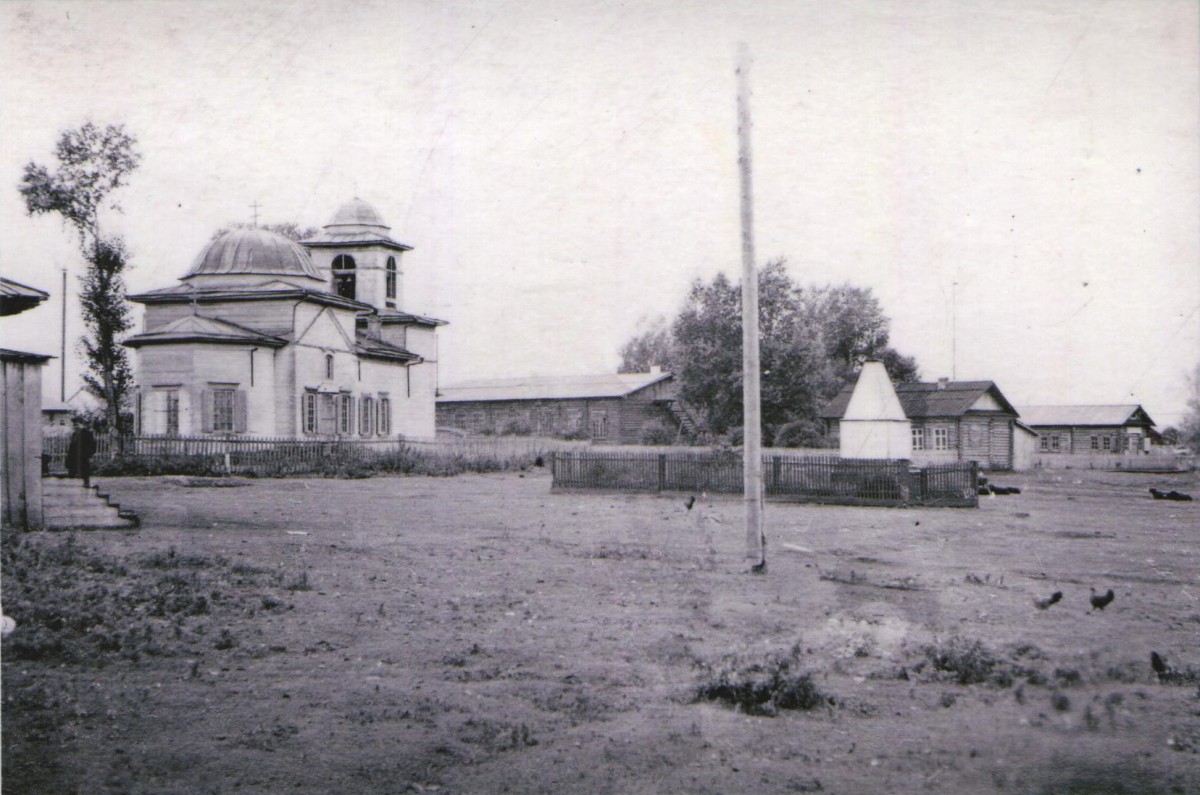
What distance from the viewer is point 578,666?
23.3 ft

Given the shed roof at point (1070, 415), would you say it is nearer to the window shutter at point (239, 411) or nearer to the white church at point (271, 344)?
the white church at point (271, 344)

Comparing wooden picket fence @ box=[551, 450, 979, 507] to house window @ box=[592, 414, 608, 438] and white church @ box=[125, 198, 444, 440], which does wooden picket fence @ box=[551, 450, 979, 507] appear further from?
house window @ box=[592, 414, 608, 438]

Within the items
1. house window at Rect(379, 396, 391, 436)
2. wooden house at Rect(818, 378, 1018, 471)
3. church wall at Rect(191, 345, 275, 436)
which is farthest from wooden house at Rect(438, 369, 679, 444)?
church wall at Rect(191, 345, 275, 436)

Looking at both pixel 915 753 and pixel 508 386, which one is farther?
pixel 508 386

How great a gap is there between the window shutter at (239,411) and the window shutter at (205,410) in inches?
31.3

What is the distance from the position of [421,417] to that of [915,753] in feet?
117

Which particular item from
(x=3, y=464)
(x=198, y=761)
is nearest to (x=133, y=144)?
(x=3, y=464)

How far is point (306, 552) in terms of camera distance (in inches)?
454

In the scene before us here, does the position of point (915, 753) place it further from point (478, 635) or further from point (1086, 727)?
point (478, 635)

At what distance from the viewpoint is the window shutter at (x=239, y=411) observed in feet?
98.1

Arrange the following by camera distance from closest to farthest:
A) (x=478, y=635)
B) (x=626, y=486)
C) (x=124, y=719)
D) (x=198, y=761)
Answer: (x=198, y=761), (x=124, y=719), (x=478, y=635), (x=626, y=486)

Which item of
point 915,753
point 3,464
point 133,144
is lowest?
point 915,753

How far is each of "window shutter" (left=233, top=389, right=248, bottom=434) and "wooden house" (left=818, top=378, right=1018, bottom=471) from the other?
22.5 meters

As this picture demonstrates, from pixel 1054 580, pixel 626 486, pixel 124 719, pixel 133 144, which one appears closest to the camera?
pixel 124 719
